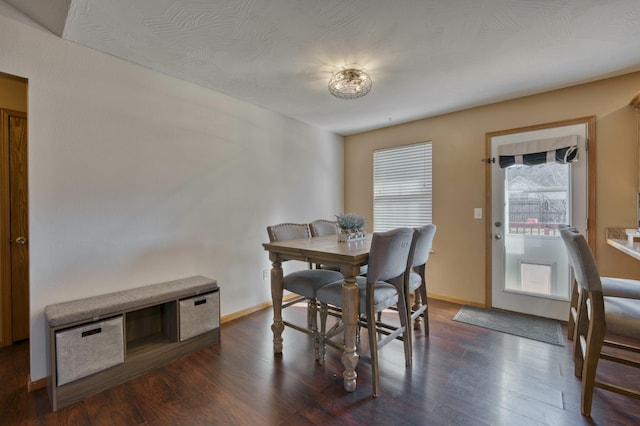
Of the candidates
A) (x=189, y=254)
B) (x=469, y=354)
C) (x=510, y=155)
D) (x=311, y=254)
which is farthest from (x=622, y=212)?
(x=189, y=254)

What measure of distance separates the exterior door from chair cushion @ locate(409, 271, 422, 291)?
1377 mm

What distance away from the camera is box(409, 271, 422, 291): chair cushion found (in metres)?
2.36

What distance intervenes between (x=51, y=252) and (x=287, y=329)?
199cm

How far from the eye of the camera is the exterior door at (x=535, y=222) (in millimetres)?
2836

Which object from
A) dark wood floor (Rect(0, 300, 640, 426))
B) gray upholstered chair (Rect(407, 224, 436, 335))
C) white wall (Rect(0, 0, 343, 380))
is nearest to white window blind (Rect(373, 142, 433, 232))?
gray upholstered chair (Rect(407, 224, 436, 335))

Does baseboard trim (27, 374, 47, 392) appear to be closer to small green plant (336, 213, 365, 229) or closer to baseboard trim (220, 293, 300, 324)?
baseboard trim (220, 293, 300, 324)

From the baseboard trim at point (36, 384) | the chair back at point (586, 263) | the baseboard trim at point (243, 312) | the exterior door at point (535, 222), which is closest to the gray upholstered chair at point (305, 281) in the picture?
the baseboard trim at point (243, 312)

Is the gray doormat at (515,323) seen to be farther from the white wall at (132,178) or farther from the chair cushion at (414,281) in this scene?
the white wall at (132,178)

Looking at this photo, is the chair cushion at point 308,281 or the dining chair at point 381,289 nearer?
the dining chair at point 381,289

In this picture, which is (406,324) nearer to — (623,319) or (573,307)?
(623,319)

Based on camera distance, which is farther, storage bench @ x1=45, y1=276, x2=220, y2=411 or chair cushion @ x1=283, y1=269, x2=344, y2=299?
chair cushion @ x1=283, y1=269, x2=344, y2=299

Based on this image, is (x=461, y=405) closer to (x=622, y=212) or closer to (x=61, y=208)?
(x=622, y=212)

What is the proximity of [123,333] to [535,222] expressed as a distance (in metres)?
3.93

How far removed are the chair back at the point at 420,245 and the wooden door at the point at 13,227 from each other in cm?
330
